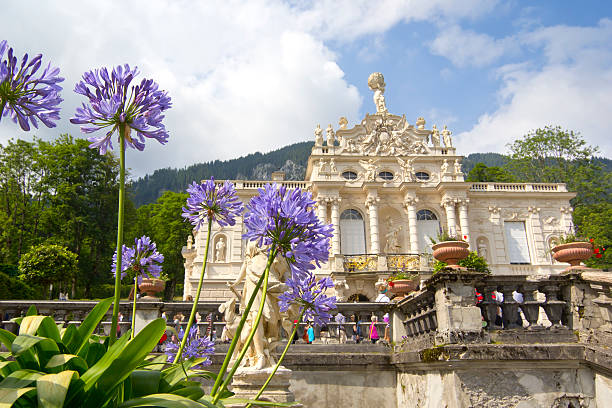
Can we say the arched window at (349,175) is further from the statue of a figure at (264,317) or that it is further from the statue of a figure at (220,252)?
the statue of a figure at (264,317)

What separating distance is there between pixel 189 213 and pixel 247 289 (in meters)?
2.83

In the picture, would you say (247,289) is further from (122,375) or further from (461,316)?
(122,375)

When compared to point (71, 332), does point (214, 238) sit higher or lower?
higher

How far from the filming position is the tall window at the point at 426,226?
29.5 meters

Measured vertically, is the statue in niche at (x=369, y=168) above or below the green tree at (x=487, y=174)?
below

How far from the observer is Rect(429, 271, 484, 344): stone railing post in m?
5.19

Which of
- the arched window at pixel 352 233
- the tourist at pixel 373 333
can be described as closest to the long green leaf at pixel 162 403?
the tourist at pixel 373 333

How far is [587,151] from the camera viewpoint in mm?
38188

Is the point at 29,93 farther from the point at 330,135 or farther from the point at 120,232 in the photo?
the point at 330,135

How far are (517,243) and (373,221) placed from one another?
10.1m

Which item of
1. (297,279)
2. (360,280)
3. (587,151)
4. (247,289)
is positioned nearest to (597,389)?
(247,289)

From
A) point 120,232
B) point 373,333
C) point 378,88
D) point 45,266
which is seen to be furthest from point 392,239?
point 120,232

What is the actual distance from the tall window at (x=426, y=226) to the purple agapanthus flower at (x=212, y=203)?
27.8 m

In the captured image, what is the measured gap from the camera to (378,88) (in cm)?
3469
